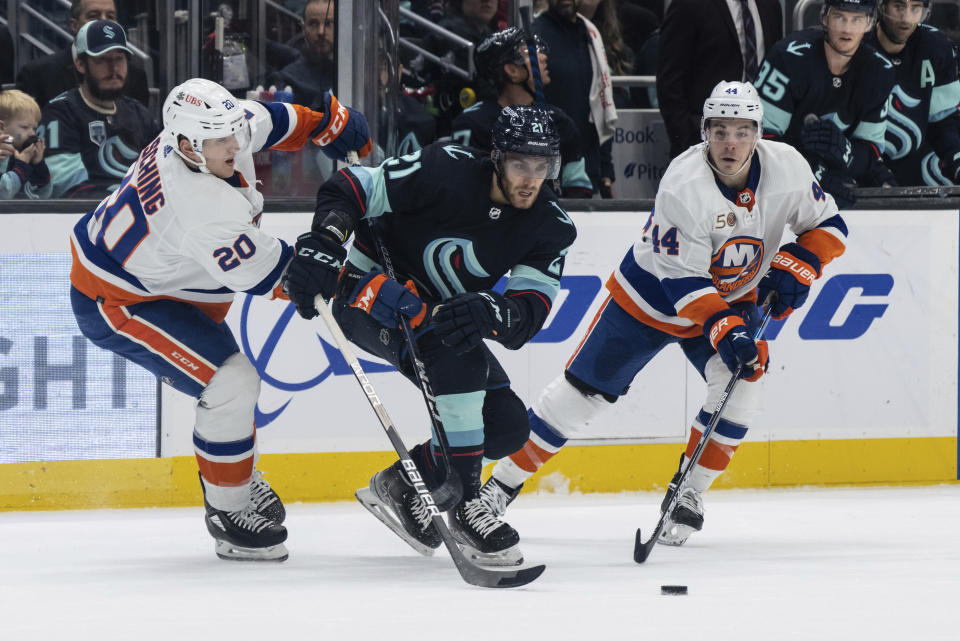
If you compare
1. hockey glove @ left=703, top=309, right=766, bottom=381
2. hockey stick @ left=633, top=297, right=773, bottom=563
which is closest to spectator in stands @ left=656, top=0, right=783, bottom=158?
hockey stick @ left=633, top=297, right=773, bottom=563

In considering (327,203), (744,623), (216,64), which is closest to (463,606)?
(744,623)

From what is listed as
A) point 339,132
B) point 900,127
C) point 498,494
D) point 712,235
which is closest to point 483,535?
point 498,494

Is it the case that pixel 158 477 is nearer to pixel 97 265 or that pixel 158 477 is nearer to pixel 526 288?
pixel 97 265

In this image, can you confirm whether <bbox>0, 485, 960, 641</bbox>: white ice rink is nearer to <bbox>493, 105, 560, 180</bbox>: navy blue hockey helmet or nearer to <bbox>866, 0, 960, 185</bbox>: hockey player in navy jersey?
<bbox>493, 105, 560, 180</bbox>: navy blue hockey helmet

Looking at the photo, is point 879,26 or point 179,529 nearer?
point 179,529

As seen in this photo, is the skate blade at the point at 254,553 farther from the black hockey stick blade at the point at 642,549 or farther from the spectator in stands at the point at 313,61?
the spectator in stands at the point at 313,61

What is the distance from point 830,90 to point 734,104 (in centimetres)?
128

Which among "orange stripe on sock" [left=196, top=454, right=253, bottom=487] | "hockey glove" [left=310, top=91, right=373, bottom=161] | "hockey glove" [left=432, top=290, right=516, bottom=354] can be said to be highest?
"hockey glove" [left=310, top=91, right=373, bottom=161]

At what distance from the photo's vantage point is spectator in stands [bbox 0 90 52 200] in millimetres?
4230

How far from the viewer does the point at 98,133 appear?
4.29 metres

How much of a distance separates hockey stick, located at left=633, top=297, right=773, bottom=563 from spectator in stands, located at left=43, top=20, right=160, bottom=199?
2.05 m

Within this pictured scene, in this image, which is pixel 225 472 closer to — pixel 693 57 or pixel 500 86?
pixel 500 86

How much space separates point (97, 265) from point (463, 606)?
1.30 meters

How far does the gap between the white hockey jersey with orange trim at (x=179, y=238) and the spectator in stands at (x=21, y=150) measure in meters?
0.97
